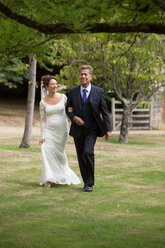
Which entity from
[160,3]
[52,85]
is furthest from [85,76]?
[160,3]

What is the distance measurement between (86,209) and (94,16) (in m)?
3.27

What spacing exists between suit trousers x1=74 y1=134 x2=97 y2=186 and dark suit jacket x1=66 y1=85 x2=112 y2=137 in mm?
155

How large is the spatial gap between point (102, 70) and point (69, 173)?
1214cm

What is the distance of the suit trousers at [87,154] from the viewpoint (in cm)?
880

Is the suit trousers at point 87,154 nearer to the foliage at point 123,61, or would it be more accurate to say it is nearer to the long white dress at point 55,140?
the long white dress at point 55,140

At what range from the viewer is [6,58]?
24.9ft

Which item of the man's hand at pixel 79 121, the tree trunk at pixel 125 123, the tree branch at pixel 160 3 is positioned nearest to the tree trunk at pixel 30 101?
the tree trunk at pixel 125 123

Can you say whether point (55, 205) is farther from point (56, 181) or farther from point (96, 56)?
point (96, 56)

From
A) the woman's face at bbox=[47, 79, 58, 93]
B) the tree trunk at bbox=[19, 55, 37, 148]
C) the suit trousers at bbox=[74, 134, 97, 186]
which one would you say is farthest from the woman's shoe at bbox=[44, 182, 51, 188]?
the tree trunk at bbox=[19, 55, 37, 148]

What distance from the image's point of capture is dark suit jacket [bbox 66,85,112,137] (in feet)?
28.8

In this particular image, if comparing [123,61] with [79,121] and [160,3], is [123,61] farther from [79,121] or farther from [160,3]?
[160,3]

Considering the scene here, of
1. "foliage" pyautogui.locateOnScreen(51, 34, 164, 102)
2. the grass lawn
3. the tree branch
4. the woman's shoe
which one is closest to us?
the tree branch

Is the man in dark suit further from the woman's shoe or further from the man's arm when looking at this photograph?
the woman's shoe

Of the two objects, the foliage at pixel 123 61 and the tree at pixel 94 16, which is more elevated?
the tree at pixel 94 16
